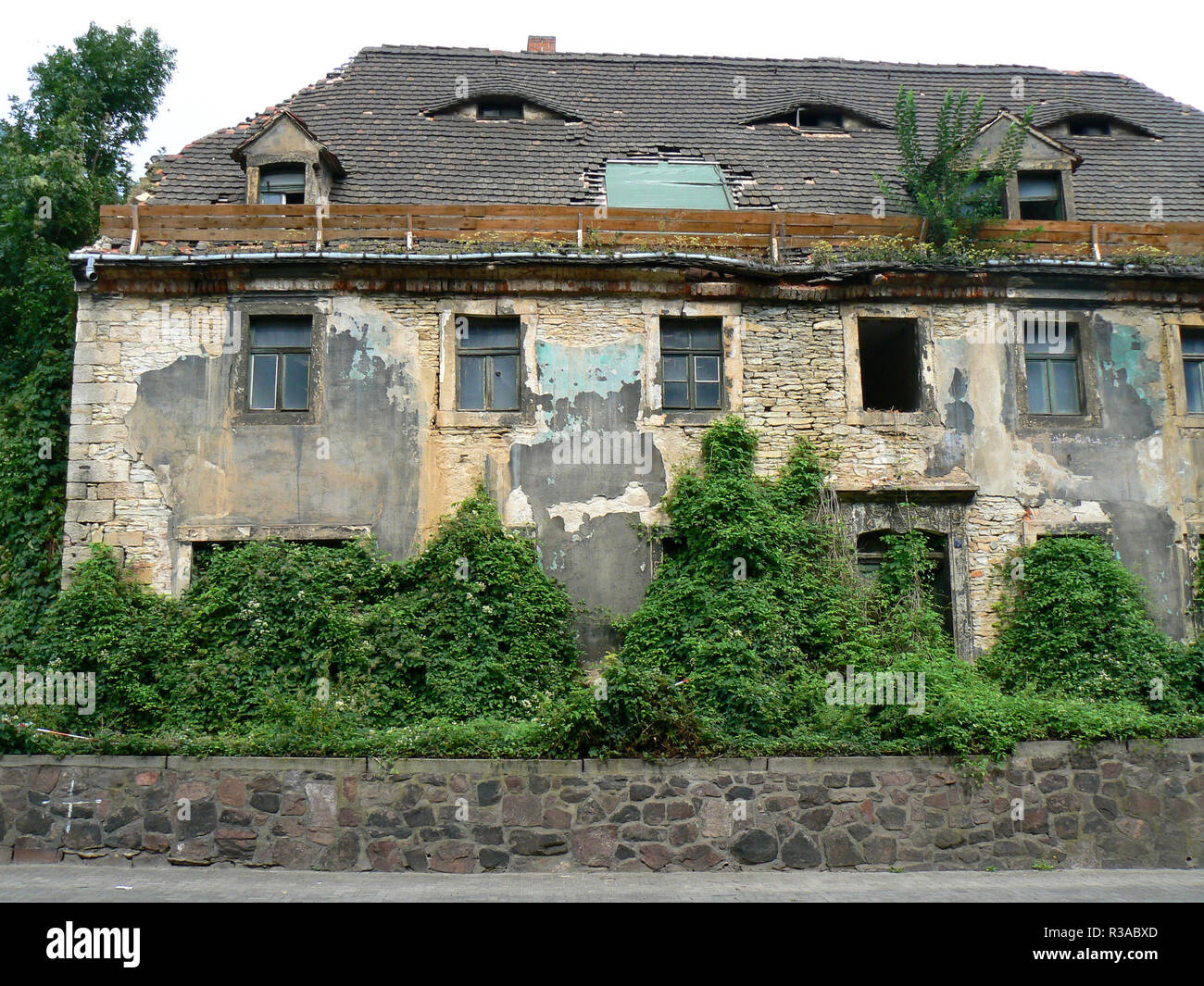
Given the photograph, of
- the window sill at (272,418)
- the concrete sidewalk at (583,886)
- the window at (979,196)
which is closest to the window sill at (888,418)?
the window at (979,196)

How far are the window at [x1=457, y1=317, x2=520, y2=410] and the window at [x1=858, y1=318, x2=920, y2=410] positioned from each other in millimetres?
5126

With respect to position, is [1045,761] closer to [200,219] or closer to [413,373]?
[413,373]

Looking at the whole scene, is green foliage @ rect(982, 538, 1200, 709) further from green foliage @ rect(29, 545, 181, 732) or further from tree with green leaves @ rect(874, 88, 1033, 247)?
green foliage @ rect(29, 545, 181, 732)

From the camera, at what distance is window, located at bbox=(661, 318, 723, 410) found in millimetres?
15375

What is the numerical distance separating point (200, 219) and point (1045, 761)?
42.6 ft

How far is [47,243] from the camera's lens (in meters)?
19.3

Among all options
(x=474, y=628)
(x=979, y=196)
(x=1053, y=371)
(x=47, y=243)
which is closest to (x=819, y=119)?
(x=979, y=196)

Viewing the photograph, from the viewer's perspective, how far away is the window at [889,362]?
15.8 m

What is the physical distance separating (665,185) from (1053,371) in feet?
22.1

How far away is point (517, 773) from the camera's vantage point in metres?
10.9

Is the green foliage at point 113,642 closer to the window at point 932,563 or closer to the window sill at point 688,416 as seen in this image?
the window sill at point 688,416

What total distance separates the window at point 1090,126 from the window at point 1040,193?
→ 3.60 metres

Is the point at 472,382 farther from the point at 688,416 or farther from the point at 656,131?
the point at 656,131

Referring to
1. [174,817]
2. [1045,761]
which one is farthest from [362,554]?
[1045,761]
